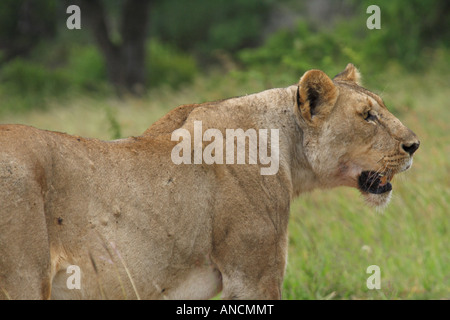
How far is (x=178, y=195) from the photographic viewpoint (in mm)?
3469

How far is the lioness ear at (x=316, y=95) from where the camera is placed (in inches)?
149

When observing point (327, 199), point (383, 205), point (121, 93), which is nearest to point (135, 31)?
point (121, 93)

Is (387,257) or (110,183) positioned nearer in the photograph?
(110,183)

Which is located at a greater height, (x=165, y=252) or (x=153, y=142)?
(x=153, y=142)

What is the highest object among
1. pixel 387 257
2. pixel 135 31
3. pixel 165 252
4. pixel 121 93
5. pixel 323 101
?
pixel 135 31

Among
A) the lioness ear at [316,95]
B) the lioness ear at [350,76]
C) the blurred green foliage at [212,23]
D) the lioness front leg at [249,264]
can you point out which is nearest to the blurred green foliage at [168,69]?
the blurred green foliage at [212,23]

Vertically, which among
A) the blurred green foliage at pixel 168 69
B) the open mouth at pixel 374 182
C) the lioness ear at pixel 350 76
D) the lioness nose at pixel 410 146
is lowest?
the open mouth at pixel 374 182

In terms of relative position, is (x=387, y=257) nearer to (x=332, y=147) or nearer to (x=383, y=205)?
(x=383, y=205)

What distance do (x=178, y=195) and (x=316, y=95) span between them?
98 cm

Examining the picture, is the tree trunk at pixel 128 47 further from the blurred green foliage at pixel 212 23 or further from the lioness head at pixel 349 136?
the lioness head at pixel 349 136
